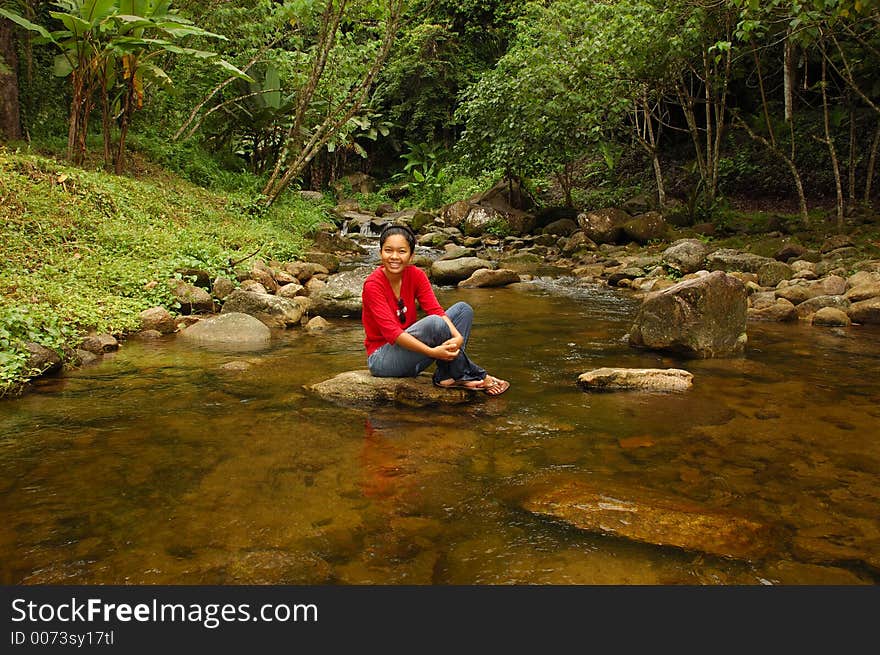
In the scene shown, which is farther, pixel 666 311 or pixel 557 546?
pixel 666 311

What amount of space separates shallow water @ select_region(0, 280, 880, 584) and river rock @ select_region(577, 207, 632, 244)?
33.8 feet

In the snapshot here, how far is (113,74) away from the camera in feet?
34.2

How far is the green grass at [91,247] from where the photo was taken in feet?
18.1

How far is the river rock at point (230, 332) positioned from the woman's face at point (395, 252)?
8.81ft

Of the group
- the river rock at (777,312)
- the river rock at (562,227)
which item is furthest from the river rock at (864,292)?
the river rock at (562,227)

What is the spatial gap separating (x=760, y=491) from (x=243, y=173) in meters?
16.2

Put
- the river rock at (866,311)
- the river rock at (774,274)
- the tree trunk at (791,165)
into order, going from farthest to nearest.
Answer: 1. the tree trunk at (791,165)
2. the river rock at (774,274)
3. the river rock at (866,311)

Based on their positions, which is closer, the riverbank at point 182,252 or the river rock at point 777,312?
the riverbank at point 182,252

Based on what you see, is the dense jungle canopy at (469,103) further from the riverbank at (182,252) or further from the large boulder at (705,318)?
the large boulder at (705,318)

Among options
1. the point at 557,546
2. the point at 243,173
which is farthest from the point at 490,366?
the point at 243,173

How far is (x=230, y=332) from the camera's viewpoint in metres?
6.59

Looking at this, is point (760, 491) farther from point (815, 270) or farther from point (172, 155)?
point (172, 155)

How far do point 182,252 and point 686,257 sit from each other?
28.7 ft

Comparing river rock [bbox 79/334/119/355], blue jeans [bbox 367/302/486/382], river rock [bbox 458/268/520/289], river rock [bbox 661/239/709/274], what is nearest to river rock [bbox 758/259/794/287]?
river rock [bbox 661/239/709/274]
